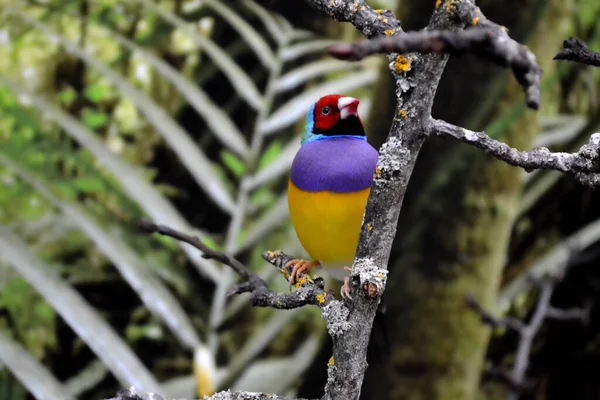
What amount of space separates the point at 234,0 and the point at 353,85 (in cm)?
58

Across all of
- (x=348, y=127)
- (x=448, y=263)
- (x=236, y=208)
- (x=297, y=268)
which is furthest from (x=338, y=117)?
(x=236, y=208)

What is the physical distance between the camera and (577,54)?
1.01 ft

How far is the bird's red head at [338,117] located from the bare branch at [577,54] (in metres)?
0.22

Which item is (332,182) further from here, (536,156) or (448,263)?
(448,263)

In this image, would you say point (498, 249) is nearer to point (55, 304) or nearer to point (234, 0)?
point (55, 304)

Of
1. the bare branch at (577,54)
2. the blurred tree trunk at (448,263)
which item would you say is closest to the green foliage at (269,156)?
the blurred tree trunk at (448,263)

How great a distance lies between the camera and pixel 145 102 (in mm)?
1402

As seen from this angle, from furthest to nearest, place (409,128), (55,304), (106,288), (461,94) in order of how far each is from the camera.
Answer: (106,288) < (55,304) < (461,94) < (409,128)

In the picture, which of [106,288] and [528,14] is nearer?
[528,14]

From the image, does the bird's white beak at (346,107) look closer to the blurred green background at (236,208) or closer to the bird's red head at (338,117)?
the bird's red head at (338,117)

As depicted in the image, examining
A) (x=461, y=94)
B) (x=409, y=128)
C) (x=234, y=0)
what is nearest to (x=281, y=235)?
(x=234, y=0)

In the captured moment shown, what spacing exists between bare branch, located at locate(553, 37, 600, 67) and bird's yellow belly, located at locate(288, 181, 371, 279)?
204 millimetres

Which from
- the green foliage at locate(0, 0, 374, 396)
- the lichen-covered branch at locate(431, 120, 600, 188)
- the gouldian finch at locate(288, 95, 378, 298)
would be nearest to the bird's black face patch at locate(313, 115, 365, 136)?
the gouldian finch at locate(288, 95, 378, 298)

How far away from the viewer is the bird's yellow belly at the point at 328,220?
50 cm
